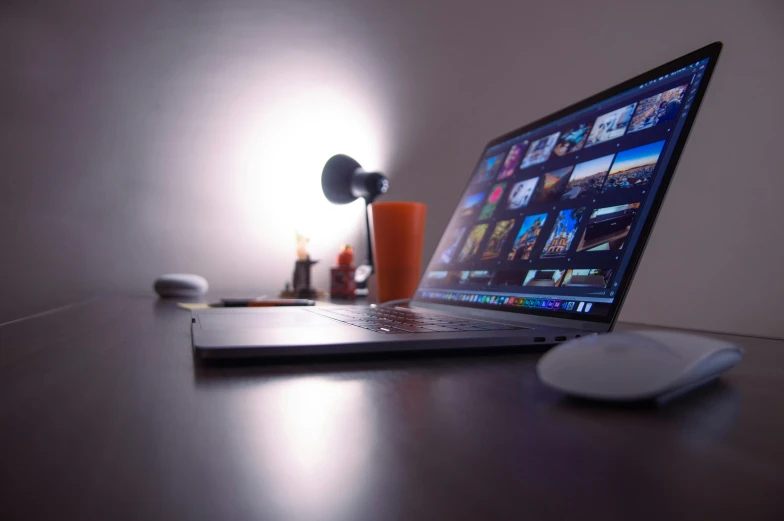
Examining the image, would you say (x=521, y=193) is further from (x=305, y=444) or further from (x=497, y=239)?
(x=305, y=444)

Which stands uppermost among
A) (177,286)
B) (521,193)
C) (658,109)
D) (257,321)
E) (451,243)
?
(658,109)

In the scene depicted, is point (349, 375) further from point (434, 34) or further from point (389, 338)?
point (434, 34)

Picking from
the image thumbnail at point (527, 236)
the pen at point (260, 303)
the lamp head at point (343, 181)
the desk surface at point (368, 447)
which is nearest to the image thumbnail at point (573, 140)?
the image thumbnail at point (527, 236)

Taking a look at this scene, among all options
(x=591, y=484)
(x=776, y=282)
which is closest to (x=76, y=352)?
(x=591, y=484)

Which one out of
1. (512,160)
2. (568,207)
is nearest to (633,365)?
(568,207)

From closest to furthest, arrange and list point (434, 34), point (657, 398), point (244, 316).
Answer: point (657, 398) < point (244, 316) < point (434, 34)

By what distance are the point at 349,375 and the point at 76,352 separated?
0.96 feet

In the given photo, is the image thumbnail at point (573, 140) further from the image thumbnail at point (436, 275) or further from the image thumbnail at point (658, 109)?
the image thumbnail at point (436, 275)

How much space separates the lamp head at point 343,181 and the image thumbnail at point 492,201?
2.07ft

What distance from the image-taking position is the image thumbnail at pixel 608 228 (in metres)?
0.55

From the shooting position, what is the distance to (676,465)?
0.72ft

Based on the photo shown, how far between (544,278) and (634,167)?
0.17 meters

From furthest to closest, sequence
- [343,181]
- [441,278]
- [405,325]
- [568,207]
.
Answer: [343,181] → [441,278] → [568,207] → [405,325]

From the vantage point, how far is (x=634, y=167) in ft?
1.91
